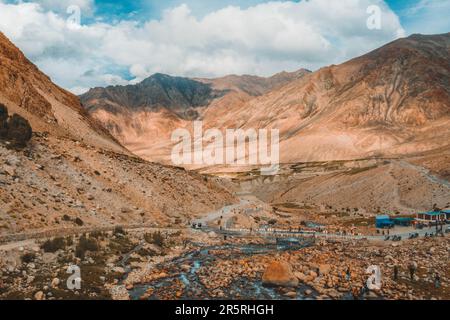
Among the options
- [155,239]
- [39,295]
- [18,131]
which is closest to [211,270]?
[155,239]

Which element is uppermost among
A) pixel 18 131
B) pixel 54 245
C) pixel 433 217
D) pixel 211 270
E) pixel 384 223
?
pixel 18 131

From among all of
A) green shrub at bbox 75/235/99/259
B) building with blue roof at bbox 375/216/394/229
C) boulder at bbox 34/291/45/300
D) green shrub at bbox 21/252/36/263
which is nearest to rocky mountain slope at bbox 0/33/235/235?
green shrub at bbox 75/235/99/259

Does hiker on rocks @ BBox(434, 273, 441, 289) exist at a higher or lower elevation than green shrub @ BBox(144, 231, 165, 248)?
lower

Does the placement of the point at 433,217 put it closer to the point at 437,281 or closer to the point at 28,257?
the point at 437,281

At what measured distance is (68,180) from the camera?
52.0 metres

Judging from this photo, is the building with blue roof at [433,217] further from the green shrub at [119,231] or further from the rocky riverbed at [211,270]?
the green shrub at [119,231]

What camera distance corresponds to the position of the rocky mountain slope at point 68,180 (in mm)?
43156

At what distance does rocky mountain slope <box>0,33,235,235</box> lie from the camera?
43156 millimetres

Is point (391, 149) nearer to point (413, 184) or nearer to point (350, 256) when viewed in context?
point (413, 184)

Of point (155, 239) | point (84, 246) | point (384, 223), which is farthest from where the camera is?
point (384, 223)

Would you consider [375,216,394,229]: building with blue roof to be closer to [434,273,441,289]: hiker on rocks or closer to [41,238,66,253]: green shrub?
[434,273,441,289]: hiker on rocks

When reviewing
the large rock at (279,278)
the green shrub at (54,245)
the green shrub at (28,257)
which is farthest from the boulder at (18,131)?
the large rock at (279,278)

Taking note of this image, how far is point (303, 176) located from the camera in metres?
149
